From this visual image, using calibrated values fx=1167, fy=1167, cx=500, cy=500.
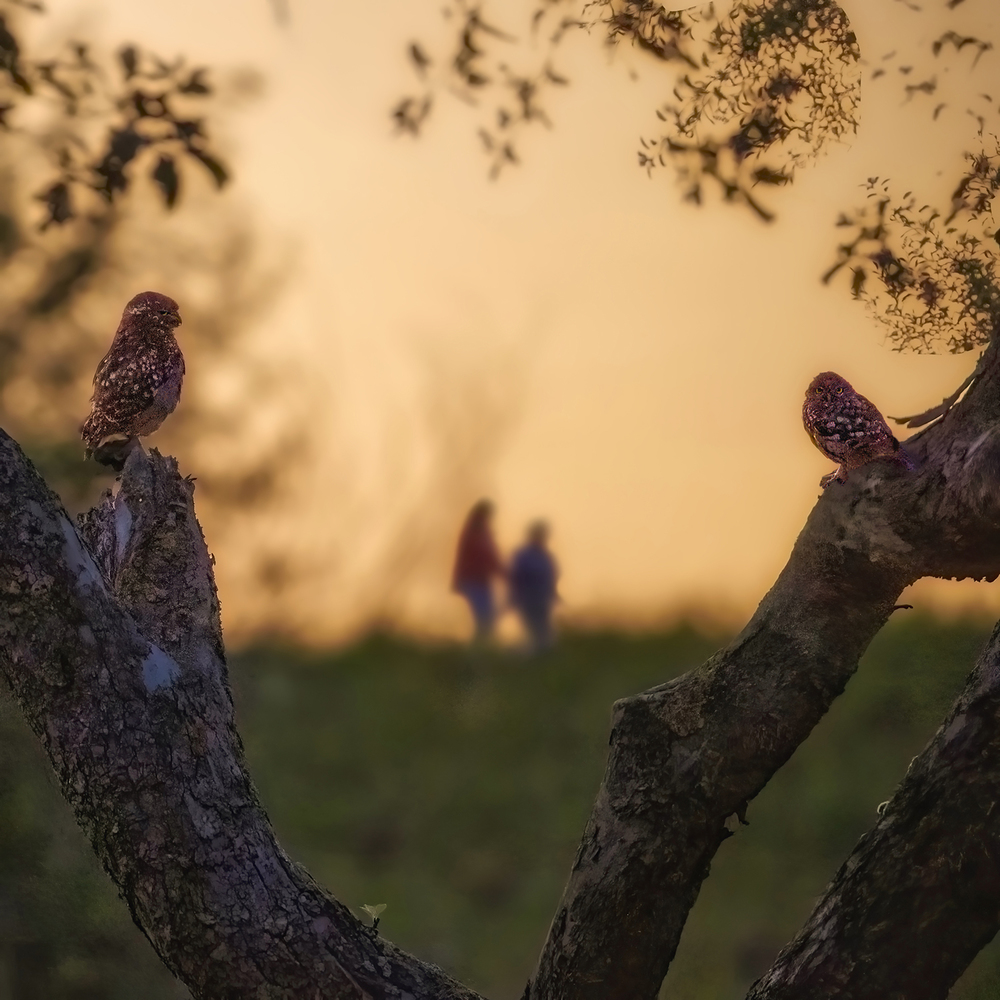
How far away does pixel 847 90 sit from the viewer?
2.74 metres

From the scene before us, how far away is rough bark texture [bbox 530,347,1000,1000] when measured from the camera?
2312mm

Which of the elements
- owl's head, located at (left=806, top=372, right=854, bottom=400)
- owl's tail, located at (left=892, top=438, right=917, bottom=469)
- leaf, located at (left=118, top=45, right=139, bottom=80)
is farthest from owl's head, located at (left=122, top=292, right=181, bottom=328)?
owl's tail, located at (left=892, top=438, right=917, bottom=469)

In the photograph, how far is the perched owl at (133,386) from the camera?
3283 millimetres

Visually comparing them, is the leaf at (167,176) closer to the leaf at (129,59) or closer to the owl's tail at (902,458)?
the leaf at (129,59)

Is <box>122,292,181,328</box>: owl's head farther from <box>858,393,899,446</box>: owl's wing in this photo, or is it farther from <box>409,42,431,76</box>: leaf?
<box>858,393,899,446</box>: owl's wing

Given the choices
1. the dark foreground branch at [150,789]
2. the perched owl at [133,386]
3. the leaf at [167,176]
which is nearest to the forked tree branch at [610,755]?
the dark foreground branch at [150,789]

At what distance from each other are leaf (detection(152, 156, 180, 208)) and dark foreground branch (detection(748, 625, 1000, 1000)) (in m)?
1.95

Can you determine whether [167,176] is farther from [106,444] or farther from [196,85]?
[106,444]

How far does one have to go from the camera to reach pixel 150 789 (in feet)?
7.14

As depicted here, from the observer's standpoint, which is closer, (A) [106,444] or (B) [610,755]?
(B) [610,755]

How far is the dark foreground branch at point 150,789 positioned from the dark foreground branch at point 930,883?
0.85 meters

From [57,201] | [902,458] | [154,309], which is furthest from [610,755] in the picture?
[154,309]

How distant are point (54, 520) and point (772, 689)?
1421 mm

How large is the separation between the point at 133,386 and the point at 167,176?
2.87 feet
